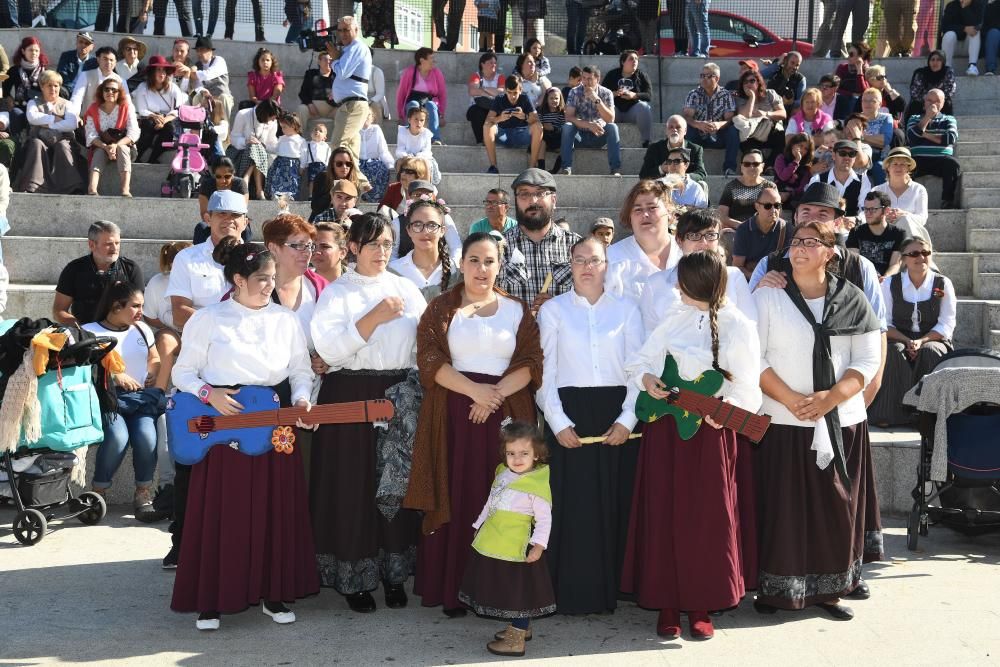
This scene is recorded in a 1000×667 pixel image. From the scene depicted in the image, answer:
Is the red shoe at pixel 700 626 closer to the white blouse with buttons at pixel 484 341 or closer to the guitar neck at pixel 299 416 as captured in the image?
the white blouse with buttons at pixel 484 341

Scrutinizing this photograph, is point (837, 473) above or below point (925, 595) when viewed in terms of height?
above

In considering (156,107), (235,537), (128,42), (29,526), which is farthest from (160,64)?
(235,537)

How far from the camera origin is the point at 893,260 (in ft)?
29.9

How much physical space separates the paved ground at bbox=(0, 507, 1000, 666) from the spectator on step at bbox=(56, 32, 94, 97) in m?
8.66

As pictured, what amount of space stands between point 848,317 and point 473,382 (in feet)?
5.61

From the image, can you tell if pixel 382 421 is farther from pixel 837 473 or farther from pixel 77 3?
pixel 77 3

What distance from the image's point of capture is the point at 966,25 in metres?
15.4

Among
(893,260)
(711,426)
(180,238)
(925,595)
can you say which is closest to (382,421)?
(711,426)

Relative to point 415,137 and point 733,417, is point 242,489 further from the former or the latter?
point 415,137

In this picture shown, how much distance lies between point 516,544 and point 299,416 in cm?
114

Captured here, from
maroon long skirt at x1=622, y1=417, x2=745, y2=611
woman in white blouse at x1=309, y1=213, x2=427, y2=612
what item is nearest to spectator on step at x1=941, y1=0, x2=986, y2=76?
maroon long skirt at x1=622, y1=417, x2=745, y2=611

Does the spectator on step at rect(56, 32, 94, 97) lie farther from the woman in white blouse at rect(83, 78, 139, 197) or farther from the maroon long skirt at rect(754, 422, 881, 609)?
the maroon long skirt at rect(754, 422, 881, 609)

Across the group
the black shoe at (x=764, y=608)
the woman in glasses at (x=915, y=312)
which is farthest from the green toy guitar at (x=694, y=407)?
the woman in glasses at (x=915, y=312)

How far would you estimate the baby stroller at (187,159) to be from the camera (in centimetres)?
1150
